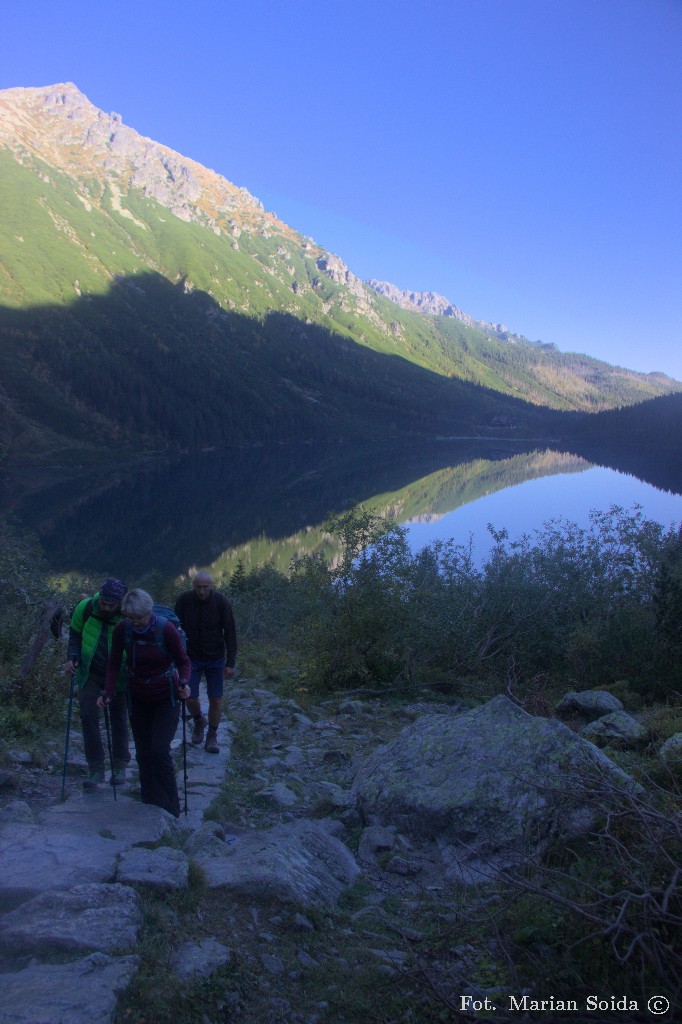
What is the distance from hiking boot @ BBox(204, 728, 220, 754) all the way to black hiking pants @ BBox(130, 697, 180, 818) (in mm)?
2343

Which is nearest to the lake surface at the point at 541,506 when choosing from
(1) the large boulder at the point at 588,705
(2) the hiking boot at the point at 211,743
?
(1) the large boulder at the point at 588,705

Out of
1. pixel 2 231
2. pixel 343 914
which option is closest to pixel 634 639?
pixel 343 914

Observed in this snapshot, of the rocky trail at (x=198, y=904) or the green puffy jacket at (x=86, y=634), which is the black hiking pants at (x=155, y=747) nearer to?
the rocky trail at (x=198, y=904)

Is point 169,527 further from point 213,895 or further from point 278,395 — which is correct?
point 278,395

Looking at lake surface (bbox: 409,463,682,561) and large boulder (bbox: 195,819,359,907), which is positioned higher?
large boulder (bbox: 195,819,359,907)

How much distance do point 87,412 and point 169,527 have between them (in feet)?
225

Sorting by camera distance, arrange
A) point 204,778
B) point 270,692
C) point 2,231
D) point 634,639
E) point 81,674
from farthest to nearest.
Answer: point 2,231 → point 634,639 → point 270,692 → point 204,778 → point 81,674

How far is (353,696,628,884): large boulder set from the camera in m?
4.40

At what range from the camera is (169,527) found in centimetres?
6606

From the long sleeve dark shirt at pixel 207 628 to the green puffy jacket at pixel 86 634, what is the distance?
5.66ft

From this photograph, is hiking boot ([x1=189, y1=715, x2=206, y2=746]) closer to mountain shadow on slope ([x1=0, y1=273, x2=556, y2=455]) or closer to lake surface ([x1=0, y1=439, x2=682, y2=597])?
lake surface ([x1=0, y1=439, x2=682, y2=597])

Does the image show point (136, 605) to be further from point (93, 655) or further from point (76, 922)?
point (76, 922)

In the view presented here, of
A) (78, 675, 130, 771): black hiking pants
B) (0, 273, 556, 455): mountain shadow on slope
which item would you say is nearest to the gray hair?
(78, 675, 130, 771): black hiking pants

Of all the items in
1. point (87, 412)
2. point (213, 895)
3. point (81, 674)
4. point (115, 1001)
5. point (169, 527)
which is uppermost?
point (87, 412)
